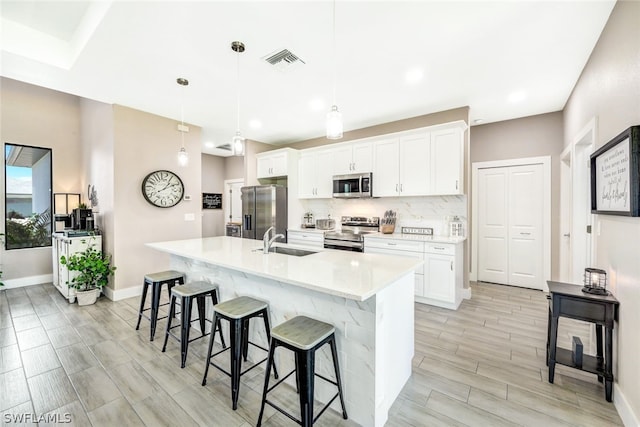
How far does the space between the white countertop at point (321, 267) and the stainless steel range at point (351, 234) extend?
1721 millimetres

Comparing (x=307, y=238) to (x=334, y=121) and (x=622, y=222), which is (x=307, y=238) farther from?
(x=622, y=222)

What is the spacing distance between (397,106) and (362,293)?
3241 millimetres

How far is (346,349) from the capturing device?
172cm

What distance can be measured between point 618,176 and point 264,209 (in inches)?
180

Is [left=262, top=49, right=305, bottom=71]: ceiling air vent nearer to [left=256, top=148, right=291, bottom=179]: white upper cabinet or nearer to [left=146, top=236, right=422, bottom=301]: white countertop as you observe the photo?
[left=146, top=236, right=422, bottom=301]: white countertop

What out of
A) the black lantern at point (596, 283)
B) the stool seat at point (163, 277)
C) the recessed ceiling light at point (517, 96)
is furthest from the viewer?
the recessed ceiling light at point (517, 96)

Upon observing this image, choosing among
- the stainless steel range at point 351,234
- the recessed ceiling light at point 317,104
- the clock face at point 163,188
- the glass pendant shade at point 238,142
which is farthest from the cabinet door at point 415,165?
the clock face at point 163,188

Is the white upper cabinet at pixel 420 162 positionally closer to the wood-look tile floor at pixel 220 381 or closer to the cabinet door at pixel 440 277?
the cabinet door at pixel 440 277

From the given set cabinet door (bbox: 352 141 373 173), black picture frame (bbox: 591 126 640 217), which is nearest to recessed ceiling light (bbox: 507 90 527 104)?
black picture frame (bbox: 591 126 640 217)

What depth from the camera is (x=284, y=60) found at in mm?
2609

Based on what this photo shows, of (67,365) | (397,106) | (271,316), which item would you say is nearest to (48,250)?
(67,365)

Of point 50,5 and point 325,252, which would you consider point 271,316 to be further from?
point 50,5

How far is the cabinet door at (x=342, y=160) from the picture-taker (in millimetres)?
4684

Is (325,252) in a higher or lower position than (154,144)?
lower
